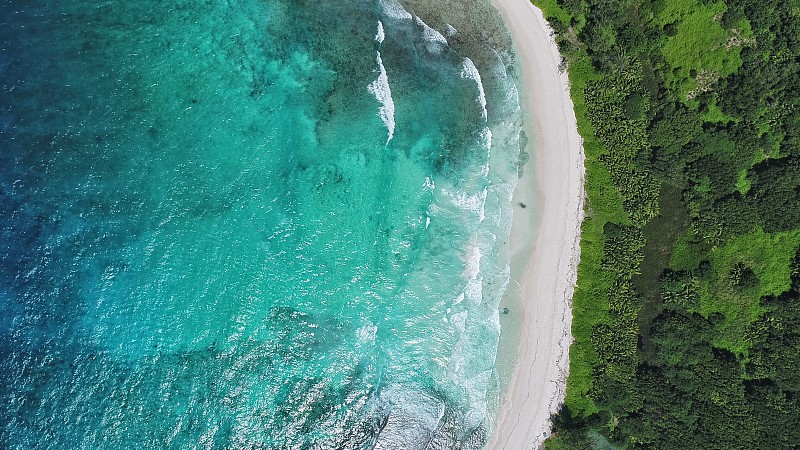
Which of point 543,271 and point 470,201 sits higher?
point 470,201

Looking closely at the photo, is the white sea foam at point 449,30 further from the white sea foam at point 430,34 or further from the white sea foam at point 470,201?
the white sea foam at point 470,201

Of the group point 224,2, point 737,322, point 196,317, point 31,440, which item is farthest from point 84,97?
point 737,322

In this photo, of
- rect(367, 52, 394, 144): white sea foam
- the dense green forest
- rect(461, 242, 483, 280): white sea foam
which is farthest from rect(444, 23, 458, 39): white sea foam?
rect(461, 242, 483, 280): white sea foam

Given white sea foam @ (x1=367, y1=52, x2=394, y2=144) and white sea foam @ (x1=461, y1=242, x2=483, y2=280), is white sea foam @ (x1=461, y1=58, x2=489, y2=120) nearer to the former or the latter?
white sea foam @ (x1=367, y1=52, x2=394, y2=144)

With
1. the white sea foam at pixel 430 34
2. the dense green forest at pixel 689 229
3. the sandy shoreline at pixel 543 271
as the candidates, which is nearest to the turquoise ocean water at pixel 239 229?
the white sea foam at pixel 430 34

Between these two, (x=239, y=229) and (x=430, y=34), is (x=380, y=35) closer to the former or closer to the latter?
(x=430, y=34)

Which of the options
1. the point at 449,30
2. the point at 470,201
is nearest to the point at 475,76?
A: the point at 449,30
